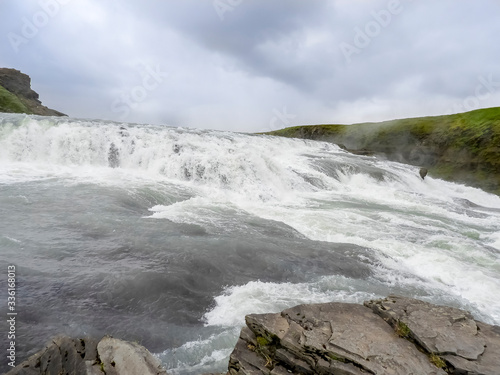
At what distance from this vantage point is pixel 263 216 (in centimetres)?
1515

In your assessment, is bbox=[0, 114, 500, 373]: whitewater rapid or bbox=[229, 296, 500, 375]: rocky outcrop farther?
bbox=[0, 114, 500, 373]: whitewater rapid

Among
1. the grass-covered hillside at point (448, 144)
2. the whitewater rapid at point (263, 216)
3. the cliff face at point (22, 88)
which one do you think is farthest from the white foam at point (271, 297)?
the cliff face at point (22, 88)

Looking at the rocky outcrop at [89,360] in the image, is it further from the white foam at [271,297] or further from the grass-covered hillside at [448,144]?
the grass-covered hillside at [448,144]

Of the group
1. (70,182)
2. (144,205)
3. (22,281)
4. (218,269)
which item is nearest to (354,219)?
(218,269)

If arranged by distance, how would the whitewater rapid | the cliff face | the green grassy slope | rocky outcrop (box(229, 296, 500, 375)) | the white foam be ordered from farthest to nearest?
the cliff face < the green grassy slope < the whitewater rapid < the white foam < rocky outcrop (box(229, 296, 500, 375))

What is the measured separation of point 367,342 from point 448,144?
5669cm

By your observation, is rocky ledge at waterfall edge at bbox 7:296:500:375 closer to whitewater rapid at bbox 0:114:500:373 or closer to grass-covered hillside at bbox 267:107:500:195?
whitewater rapid at bbox 0:114:500:373

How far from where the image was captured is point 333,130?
81875 mm

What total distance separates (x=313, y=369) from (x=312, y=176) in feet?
75.3

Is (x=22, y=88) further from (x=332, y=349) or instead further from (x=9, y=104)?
(x=332, y=349)

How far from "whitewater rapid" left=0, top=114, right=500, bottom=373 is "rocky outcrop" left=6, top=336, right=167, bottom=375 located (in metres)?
1.33

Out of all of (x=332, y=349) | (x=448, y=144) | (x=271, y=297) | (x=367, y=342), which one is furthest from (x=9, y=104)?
(x=367, y=342)

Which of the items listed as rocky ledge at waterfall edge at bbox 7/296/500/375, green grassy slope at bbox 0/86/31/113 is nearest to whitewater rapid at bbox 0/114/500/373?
rocky ledge at waterfall edge at bbox 7/296/500/375

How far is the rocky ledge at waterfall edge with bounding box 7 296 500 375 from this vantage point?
398 centimetres
